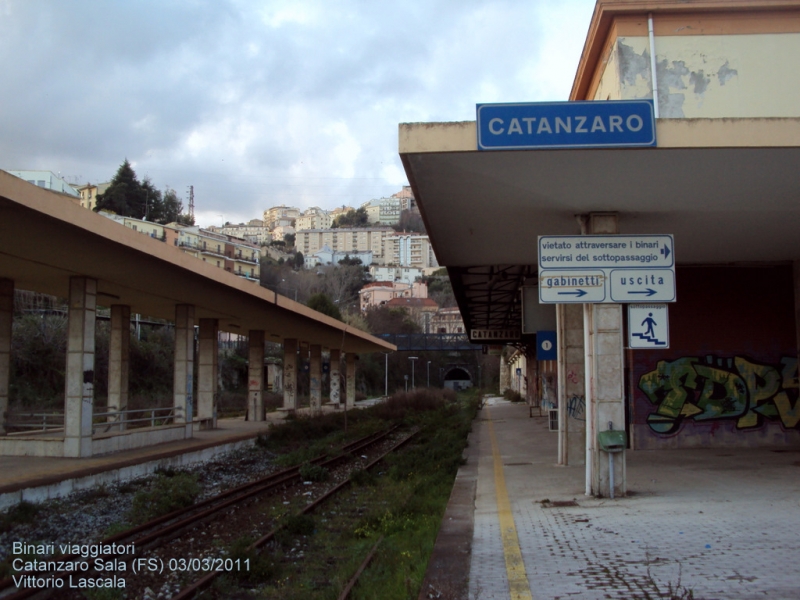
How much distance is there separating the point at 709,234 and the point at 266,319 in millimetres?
20067

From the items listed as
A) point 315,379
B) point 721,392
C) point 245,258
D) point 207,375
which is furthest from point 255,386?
point 245,258

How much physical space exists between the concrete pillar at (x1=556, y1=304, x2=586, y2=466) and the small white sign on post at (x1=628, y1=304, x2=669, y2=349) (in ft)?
14.5

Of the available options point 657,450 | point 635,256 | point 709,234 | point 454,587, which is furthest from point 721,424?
point 454,587

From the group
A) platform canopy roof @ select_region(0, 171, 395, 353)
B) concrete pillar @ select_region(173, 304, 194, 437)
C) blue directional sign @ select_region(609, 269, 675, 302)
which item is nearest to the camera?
blue directional sign @ select_region(609, 269, 675, 302)

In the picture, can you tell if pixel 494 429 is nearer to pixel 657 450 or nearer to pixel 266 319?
pixel 266 319

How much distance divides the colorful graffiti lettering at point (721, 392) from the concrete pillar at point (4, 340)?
1510 centimetres

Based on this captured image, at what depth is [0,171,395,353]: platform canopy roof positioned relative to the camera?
1134 centimetres

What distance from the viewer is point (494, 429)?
87.7 ft

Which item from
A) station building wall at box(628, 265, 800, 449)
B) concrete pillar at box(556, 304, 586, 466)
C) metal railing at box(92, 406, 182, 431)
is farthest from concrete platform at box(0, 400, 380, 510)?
station building wall at box(628, 265, 800, 449)

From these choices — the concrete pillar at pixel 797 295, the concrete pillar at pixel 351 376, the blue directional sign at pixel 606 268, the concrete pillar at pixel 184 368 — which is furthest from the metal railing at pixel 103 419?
the concrete pillar at pixel 351 376

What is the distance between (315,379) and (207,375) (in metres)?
16.9

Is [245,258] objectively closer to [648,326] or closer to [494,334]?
[494,334]

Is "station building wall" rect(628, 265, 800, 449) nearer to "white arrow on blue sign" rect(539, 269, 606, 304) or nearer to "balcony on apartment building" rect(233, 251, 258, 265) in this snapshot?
"white arrow on blue sign" rect(539, 269, 606, 304)

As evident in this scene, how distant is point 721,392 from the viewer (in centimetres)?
1495
